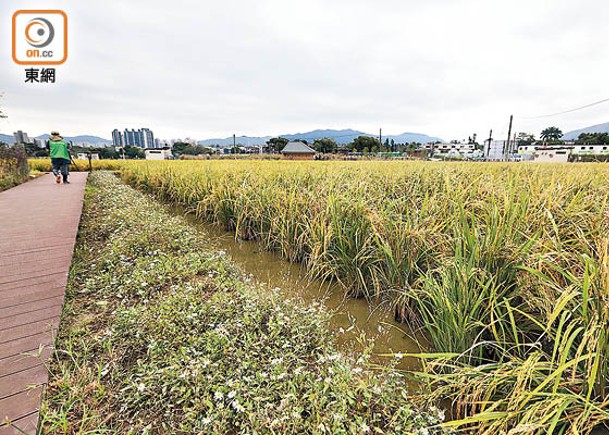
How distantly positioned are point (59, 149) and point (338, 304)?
10.00 metres

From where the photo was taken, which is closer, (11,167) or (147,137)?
(11,167)

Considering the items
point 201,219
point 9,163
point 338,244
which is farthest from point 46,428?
point 9,163

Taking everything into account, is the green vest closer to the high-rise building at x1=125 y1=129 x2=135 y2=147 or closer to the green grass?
the green grass

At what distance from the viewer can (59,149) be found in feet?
27.4

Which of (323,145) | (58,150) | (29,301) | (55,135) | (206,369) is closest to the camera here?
(206,369)

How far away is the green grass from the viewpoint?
1251mm

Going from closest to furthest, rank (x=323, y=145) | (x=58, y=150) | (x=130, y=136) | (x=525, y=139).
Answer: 1. (x=58, y=150)
2. (x=323, y=145)
3. (x=525, y=139)
4. (x=130, y=136)

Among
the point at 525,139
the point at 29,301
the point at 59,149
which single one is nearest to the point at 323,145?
the point at 59,149

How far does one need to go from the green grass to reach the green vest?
8120 millimetres

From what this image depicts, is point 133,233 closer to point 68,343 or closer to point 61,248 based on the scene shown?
point 61,248

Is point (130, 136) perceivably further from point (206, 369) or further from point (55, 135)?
point (206, 369)

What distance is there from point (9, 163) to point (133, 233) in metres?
9.42

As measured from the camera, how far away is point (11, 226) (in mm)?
4008

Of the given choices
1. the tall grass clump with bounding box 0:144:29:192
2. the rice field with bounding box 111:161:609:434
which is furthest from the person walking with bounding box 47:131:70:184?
the rice field with bounding box 111:161:609:434
